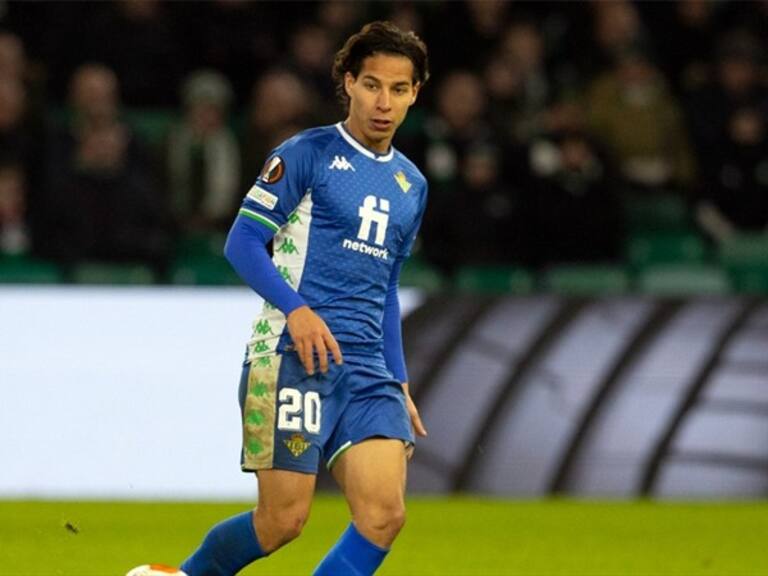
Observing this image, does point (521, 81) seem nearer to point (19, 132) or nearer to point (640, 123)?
point (640, 123)

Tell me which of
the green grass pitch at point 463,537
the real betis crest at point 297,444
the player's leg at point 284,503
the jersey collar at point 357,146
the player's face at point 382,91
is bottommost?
the green grass pitch at point 463,537

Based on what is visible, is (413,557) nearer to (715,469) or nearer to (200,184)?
(715,469)

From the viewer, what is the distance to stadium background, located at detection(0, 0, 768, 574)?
9961 mm

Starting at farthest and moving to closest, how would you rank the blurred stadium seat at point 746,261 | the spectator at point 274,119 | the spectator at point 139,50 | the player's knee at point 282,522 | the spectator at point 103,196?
the spectator at point 139,50 → the spectator at point 274,119 → the blurred stadium seat at point 746,261 → the spectator at point 103,196 → the player's knee at point 282,522

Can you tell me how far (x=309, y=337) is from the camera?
5.03 m

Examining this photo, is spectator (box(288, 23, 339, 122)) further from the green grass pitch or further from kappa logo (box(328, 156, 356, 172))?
kappa logo (box(328, 156, 356, 172))

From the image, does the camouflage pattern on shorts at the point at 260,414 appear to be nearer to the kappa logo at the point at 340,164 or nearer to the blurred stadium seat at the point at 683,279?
the kappa logo at the point at 340,164

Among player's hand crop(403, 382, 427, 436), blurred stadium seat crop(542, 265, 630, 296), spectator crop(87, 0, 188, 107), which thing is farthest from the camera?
spectator crop(87, 0, 188, 107)

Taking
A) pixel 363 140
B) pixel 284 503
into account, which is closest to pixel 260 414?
pixel 284 503

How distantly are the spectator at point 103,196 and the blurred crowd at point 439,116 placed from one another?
0.05 ft

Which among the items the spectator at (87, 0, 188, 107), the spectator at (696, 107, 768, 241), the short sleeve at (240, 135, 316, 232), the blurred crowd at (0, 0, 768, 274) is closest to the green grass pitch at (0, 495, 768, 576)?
the short sleeve at (240, 135, 316, 232)

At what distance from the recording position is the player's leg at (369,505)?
5.08 m

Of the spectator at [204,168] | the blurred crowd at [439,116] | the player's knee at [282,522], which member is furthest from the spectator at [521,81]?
the player's knee at [282,522]

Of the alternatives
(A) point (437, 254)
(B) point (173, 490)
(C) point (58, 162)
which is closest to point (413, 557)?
(B) point (173, 490)
